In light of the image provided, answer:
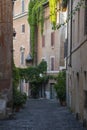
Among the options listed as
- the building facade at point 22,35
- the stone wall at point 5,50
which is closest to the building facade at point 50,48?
the building facade at point 22,35

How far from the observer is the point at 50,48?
50156 millimetres

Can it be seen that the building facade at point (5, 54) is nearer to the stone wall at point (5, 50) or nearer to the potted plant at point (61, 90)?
the stone wall at point (5, 50)

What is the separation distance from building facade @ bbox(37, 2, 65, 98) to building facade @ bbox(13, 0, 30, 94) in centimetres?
360

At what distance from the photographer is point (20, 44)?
194 feet

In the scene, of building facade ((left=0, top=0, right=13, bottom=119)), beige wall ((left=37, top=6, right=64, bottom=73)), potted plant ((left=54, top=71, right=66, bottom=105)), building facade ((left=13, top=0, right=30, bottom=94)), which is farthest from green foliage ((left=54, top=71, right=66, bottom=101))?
building facade ((left=13, top=0, right=30, bottom=94))

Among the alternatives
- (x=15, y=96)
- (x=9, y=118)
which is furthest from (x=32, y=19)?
(x=9, y=118)

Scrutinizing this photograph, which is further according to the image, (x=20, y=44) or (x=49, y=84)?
(x=20, y=44)

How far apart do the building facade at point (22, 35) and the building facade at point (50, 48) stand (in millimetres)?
3598

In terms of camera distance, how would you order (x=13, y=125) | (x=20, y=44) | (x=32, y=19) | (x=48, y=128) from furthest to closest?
(x=20, y=44) < (x=32, y=19) < (x=13, y=125) < (x=48, y=128)

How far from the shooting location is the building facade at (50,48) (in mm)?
47500

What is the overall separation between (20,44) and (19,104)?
105 ft

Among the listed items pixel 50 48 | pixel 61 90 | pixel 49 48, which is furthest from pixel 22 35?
pixel 61 90

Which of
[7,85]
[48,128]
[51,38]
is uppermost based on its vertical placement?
[51,38]

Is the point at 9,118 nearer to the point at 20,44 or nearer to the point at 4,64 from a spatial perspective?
the point at 4,64
